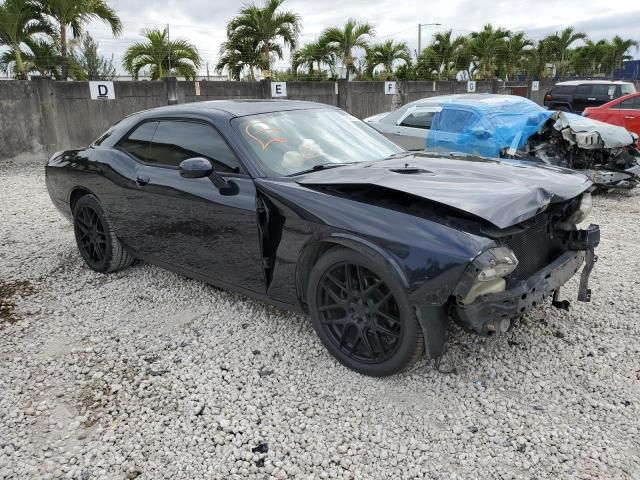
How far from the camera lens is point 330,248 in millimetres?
2969

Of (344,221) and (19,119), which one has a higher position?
(19,119)

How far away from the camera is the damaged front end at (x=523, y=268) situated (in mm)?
2506

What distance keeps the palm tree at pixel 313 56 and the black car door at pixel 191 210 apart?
A: 20.1 m

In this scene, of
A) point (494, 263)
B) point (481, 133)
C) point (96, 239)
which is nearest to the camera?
point (494, 263)

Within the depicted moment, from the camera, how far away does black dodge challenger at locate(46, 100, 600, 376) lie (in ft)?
8.52

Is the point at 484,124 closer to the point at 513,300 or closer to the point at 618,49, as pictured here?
the point at 513,300

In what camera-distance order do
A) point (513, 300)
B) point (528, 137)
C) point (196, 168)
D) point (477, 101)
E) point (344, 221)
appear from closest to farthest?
point (513, 300) < point (344, 221) < point (196, 168) < point (528, 137) < point (477, 101)

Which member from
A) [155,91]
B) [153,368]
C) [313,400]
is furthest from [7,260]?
[155,91]

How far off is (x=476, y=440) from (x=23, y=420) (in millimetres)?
2324

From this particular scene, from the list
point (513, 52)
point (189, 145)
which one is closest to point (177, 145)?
point (189, 145)

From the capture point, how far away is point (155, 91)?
13328mm

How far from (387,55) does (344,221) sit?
83.9 ft

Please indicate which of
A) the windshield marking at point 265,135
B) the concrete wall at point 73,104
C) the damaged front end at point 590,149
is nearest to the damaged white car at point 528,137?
the damaged front end at point 590,149

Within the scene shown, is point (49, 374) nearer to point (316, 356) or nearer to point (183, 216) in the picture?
point (183, 216)
